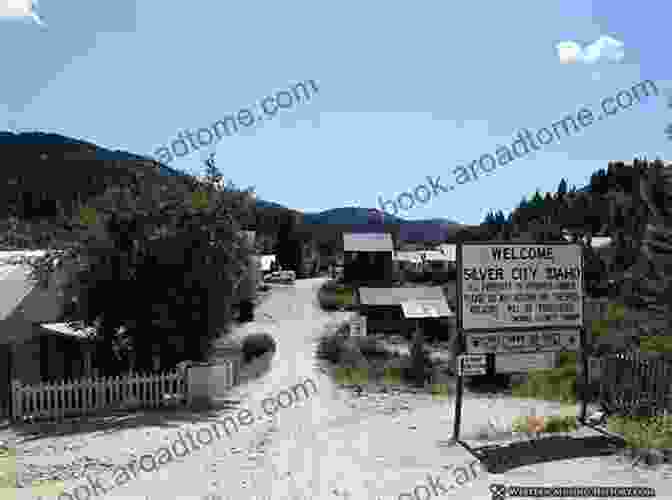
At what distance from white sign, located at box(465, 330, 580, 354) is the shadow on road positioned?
56.0 inches

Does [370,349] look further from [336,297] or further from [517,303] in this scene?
[336,297]

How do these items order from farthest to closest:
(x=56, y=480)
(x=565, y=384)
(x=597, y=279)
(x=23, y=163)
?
(x=23, y=163) → (x=597, y=279) → (x=565, y=384) → (x=56, y=480)

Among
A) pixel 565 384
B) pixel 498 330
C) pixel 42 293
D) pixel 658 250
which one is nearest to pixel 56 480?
pixel 498 330

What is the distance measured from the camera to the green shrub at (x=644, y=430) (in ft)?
27.5

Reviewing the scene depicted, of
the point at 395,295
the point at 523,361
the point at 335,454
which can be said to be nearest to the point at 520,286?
the point at 523,361

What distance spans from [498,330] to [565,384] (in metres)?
7.48

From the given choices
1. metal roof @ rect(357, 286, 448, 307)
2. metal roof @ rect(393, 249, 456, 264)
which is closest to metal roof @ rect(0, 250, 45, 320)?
metal roof @ rect(357, 286, 448, 307)

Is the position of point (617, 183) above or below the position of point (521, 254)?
above

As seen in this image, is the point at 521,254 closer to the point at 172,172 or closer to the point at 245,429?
the point at 245,429

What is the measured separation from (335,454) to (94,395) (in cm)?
697

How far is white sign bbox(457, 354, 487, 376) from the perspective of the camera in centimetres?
946

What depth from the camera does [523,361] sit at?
9773 millimetres

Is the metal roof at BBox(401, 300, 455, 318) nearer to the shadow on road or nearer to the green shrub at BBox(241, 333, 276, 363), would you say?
the green shrub at BBox(241, 333, 276, 363)

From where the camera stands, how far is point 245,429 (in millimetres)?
11055
